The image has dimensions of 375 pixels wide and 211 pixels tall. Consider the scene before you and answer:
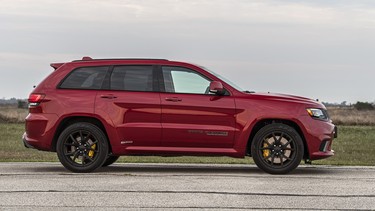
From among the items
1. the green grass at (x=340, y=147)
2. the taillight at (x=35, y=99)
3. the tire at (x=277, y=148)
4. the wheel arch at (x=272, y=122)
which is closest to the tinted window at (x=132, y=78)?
the taillight at (x=35, y=99)

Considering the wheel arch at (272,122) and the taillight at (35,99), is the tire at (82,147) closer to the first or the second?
the taillight at (35,99)

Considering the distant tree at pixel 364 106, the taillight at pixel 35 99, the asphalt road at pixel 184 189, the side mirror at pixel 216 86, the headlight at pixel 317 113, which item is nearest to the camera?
the asphalt road at pixel 184 189

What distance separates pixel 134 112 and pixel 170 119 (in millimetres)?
580

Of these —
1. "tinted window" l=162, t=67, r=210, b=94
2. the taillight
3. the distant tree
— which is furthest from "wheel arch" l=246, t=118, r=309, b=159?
the distant tree

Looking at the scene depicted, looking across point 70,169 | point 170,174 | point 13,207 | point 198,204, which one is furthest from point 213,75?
point 13,207

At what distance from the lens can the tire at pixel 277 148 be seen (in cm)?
1091

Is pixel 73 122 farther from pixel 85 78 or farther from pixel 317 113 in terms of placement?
pixel 317 113

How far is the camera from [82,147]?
11.2m

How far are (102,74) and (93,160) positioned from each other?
142 centimetres

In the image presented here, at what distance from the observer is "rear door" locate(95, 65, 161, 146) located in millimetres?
11086

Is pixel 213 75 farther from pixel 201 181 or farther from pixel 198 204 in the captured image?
pixel 198 204

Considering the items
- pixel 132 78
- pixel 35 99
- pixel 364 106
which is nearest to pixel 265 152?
pixel 132 78

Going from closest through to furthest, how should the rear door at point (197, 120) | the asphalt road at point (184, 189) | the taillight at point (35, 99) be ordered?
the asphalt road at point (184, 189) → the rear door at point (197, 120) → the taillight at point (35, 99)

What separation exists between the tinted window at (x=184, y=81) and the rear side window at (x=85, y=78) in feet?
3.41
